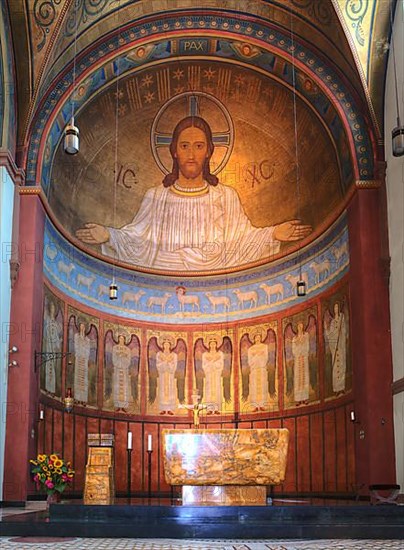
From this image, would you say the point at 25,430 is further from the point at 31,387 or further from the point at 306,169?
the point at 306,169

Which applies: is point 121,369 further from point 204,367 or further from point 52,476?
point 52,476

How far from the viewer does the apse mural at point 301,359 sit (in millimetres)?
19531

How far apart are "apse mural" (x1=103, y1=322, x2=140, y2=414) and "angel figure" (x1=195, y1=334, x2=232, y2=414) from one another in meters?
1.75

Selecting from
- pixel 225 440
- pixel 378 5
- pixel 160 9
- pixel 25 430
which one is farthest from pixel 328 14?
pixel 25 430

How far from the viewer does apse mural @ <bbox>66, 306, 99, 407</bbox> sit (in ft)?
63.8

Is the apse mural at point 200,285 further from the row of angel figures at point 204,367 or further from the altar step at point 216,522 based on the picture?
the altar step at point 216,522

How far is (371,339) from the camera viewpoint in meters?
16.4

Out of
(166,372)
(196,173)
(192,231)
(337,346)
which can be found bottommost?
(166,372)

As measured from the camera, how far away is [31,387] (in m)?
16.1

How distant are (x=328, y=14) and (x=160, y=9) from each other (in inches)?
158

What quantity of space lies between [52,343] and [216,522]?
9.06 m

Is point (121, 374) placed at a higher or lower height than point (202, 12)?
lower

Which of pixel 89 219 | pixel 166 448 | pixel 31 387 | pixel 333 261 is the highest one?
Answer: pixel 89 219

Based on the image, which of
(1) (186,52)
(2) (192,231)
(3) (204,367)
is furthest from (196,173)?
(3) (204,367)
